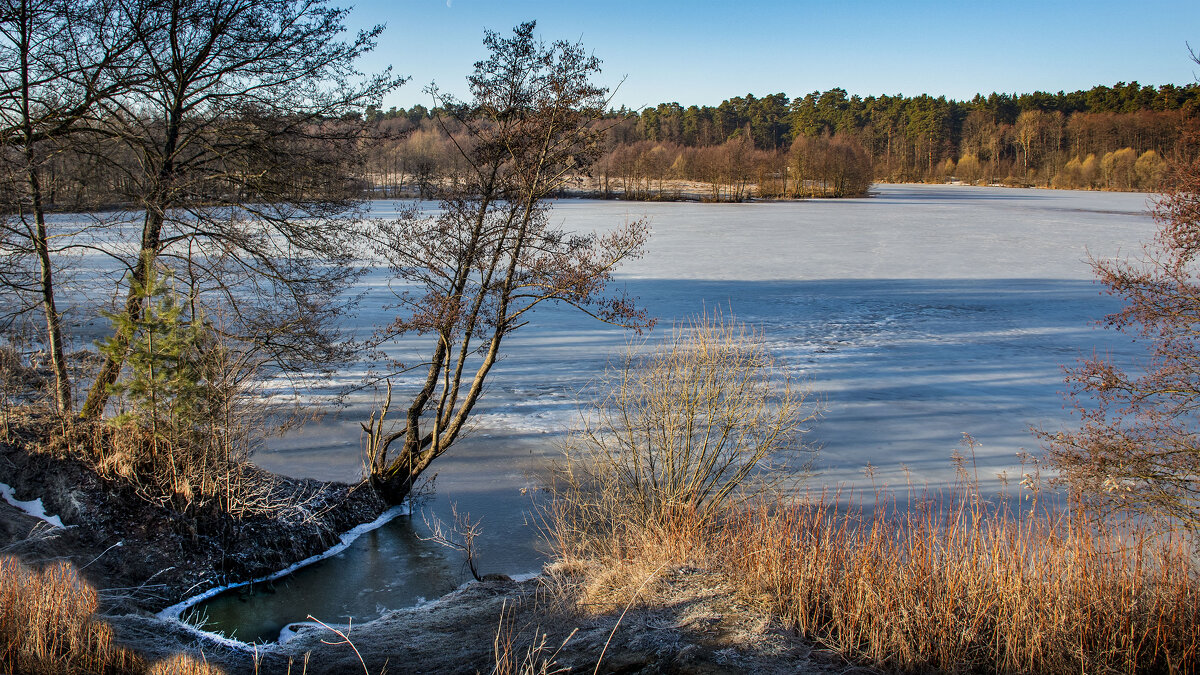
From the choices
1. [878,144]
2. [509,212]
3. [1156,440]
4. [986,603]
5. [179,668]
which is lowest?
[1156,440]

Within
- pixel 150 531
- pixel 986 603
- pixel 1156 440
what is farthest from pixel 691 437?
pixel 1156 440

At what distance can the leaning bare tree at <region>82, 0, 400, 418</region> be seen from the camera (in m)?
9.19

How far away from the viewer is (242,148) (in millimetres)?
9727

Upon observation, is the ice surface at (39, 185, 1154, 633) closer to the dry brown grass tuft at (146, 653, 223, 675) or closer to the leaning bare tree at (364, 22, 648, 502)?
the leaning bare tree at (364, 22, 648, 502)

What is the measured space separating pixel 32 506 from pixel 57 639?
187 inches

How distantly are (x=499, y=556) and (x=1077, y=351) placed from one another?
12005mm

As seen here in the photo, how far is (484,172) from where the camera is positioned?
29.2 ft

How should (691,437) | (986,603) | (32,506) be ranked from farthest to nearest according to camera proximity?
(32,506) < (691,437) < (986,603)

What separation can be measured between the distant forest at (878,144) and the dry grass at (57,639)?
3201 cm

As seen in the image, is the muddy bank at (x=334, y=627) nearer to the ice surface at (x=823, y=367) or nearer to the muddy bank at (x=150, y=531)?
the muddy bank at (x=150, y=531)

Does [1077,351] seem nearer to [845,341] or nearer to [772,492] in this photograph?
[845,341]

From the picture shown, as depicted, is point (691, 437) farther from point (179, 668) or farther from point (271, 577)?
point (179, 668)

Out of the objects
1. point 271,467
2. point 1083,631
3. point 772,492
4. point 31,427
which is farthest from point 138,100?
point 1083,631

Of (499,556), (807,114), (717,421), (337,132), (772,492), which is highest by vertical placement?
(807,114)
